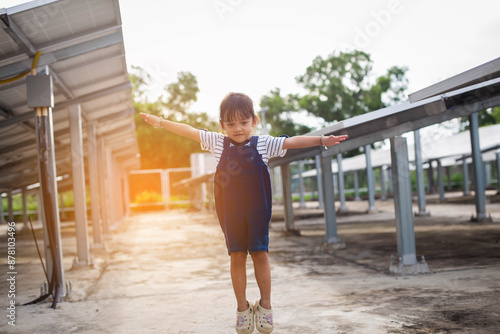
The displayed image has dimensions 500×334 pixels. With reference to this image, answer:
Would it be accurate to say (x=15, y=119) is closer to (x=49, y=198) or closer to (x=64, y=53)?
(x=64, y=53)

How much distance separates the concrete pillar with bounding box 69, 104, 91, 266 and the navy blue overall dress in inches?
220

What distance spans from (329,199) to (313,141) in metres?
6.36

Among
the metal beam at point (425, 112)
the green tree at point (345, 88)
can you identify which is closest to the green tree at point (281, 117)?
the green tree at point (345, 88)

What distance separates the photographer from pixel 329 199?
30.6ft

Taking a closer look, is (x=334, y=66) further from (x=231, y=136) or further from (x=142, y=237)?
(x=231, y=136)

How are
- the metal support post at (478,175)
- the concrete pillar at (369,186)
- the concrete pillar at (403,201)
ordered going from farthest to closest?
the concrete pillar at (369,186), the metal support post at (478,175), the concrete pillar at (403,201)

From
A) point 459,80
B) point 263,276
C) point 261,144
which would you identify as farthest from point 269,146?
point 459,80

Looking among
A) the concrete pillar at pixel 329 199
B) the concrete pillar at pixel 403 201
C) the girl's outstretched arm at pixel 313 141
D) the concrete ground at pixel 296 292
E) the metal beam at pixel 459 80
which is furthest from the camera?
the concrete pillar at pixel 329 199

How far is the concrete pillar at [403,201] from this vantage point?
21.5 ft

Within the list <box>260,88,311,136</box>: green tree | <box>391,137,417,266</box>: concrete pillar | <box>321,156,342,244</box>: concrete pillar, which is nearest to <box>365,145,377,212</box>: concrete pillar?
<box>321,156,342,244</box>: concrete pillar

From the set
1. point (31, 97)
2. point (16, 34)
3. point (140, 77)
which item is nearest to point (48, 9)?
point (16, 34)

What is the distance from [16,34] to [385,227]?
1041 centimetres

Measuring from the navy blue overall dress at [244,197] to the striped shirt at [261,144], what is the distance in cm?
4

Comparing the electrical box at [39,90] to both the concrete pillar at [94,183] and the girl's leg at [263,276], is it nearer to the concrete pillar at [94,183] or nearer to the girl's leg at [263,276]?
the girl's leg at [263,276]
